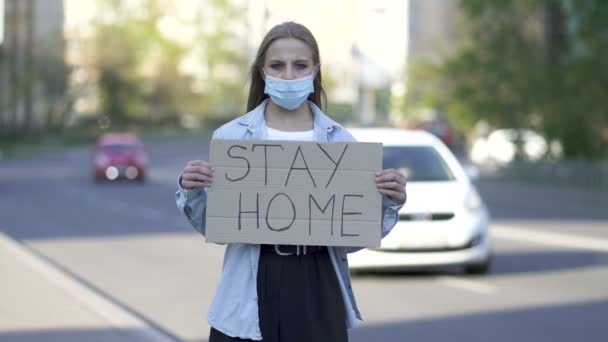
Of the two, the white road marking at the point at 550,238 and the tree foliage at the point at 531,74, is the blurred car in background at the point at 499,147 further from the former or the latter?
the white road marking at the point at 550,238

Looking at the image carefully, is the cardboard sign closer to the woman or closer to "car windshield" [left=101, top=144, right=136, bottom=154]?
the woman

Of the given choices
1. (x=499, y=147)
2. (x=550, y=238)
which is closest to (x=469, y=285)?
(x=550, y=238)

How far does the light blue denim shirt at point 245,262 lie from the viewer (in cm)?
460

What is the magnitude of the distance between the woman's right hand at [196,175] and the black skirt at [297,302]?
364mm

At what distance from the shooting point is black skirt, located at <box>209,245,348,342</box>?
4617 millimetres

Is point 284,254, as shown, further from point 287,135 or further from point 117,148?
point 117,148

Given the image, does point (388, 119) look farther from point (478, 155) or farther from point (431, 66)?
point (431, 66)

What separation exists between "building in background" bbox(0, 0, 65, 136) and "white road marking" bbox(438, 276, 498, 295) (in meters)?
61.9

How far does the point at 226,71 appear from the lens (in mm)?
118562

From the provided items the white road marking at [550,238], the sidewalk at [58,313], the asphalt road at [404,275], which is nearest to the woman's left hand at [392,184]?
the sidewalk at [58,313]

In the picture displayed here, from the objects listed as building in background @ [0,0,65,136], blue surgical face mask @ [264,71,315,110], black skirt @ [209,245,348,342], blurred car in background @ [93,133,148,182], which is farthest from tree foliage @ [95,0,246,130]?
black skirt @ [209,245,348,342]

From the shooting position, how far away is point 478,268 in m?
14.3

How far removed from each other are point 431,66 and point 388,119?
97.1 ft

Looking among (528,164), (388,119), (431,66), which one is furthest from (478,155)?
(388,119)
